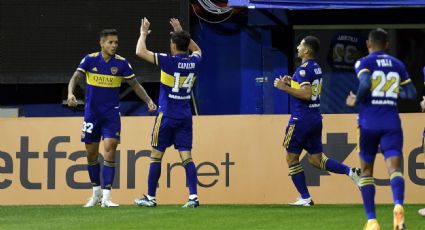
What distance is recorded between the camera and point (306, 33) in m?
20.1

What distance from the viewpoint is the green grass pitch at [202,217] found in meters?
11.0

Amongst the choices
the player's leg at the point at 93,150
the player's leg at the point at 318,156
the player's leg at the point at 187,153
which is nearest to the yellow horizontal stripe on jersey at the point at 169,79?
the player's leg at the point at 187,153

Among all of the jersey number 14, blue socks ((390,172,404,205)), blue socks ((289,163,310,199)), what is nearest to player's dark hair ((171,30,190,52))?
the jersey number 14

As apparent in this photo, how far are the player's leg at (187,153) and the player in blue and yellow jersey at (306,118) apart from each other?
1.30 meters

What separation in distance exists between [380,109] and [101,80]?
16.2ft

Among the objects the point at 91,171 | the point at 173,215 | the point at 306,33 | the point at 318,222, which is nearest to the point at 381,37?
the point at 318,222

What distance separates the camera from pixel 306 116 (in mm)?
13641

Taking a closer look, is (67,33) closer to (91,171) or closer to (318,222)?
(91,171)

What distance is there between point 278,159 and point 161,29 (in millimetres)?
4053

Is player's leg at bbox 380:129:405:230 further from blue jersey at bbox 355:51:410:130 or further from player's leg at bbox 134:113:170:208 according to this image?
player's leg at bbox 134:113:170:208

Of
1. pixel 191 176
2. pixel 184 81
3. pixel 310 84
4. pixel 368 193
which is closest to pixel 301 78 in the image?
pixel 310 84

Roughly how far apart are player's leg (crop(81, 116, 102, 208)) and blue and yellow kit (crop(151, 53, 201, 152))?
2.88 feet

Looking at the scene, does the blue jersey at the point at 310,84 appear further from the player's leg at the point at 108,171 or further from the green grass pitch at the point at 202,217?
the player's leg at the point at 108,171

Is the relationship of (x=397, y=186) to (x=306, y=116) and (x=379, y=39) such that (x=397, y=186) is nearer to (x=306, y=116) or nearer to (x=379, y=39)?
(x=379, y=39)
